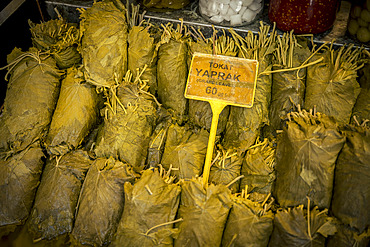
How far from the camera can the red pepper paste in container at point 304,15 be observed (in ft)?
5.54

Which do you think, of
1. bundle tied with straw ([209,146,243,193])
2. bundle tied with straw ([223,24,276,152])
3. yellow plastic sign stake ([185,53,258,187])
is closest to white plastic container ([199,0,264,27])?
bundle tied with straw ([223,24,276,152])

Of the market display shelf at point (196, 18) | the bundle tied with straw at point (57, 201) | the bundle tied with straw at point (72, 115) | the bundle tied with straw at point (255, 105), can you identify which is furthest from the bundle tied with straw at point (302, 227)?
the bundle tied with straw at point (72, 115)

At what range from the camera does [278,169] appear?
1646 mm

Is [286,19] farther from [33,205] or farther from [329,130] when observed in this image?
[33,205]

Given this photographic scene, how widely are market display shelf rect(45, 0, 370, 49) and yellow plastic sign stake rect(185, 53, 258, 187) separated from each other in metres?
0.38

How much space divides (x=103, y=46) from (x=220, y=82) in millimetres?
757

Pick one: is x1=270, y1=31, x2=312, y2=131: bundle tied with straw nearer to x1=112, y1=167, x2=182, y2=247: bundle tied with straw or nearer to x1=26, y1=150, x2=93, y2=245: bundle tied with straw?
x1=112, y1=167, x2=182, y2=247: bundle tied with straw

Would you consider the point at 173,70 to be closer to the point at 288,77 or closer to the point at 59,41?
the point at 288,77

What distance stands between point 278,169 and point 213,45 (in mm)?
780

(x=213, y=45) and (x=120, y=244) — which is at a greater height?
(x=213, y=45)

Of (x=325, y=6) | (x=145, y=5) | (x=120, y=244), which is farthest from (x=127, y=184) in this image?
(x=325, y=6)

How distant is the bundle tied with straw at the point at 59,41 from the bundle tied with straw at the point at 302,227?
1575 mm

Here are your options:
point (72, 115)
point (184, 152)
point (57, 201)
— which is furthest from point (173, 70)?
point (57, 201)

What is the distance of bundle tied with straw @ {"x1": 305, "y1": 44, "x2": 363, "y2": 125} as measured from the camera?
1.68m
